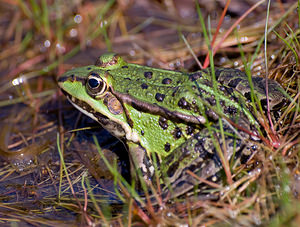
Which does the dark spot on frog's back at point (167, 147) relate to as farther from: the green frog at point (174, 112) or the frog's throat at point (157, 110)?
the frog's throat at point (157, 110)

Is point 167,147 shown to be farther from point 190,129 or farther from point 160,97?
point 160,97

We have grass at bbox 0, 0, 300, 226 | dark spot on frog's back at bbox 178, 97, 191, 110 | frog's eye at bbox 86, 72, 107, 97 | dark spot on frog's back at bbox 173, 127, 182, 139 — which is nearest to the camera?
grass at bbox 0, 0, 300, 226

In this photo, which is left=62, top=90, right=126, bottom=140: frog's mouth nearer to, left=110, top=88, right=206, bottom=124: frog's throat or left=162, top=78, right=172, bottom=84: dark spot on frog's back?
left=110, top=88, right=206, bottom=124: frog's throat

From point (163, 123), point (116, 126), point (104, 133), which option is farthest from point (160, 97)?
point (104, 133)

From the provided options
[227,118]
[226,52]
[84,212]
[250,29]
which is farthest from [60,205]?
[250,29]

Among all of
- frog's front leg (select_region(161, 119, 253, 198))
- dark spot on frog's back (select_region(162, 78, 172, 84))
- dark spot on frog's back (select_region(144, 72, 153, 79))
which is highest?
dark spot on frog's back (select_region(144, 72, 153, 79))

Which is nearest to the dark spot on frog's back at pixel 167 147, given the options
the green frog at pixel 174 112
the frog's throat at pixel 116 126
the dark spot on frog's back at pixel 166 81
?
the green frog at pixel 174 112

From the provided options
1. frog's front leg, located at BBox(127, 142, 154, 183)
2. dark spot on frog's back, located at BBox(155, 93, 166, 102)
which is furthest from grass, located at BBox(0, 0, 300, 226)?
dark spot on frog's back, located at BBox(155, 93, 166, 102)
